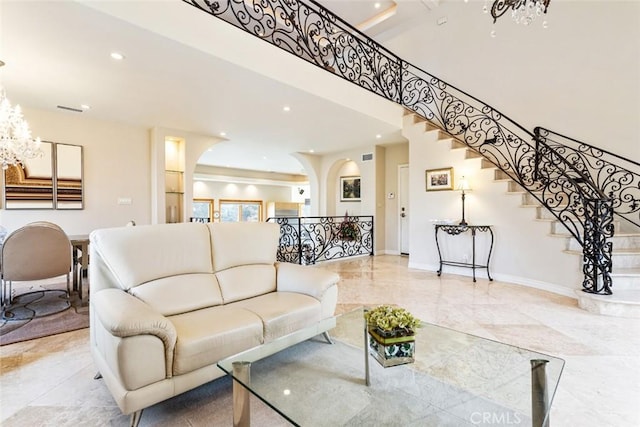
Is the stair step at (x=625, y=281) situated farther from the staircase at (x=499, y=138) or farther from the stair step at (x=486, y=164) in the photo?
the stair step at (x=486, y=164)

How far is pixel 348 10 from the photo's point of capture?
18.3ft

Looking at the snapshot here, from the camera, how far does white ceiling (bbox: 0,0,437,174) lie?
2.74 metres

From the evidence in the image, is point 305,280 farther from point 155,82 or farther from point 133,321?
point 155,82

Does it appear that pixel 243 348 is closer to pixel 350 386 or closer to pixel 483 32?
pixel 350 386

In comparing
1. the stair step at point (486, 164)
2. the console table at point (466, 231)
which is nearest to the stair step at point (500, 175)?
the stair step at point (486, 164)

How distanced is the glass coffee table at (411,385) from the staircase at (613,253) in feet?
8.26

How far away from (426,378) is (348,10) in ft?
20.0

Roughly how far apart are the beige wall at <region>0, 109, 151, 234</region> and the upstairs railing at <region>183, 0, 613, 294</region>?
2.97 metres

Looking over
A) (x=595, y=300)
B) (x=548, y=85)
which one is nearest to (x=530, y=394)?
(x=595, y=300)

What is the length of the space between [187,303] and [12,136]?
3465mm

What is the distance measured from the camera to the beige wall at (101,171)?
191 inches

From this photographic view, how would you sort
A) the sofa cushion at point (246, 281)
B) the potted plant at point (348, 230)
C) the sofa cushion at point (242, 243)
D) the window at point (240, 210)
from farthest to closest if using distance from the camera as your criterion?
the window at point (240, 210) < the potted plant at point (348, 230) < the sofa cushion at point (242, 243) < the sofa cushion at point (246, 281)

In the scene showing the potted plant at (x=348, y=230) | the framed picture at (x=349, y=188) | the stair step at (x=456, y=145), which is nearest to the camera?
the stair step at (x=456, y=145)

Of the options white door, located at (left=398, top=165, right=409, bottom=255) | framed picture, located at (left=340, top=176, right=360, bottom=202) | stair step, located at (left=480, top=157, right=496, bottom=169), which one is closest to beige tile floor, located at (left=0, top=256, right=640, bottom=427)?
stair step, located at (left=480, top=157, right=496, bottom=169)
